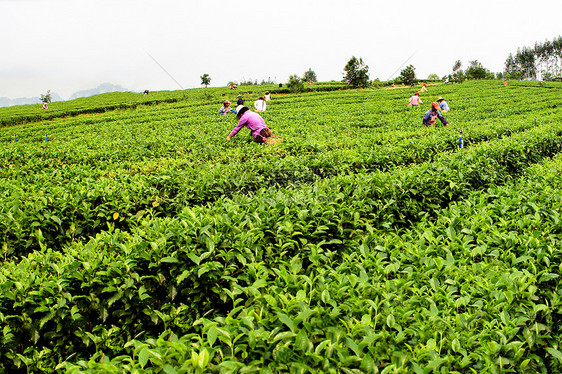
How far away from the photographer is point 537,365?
6.28 feet

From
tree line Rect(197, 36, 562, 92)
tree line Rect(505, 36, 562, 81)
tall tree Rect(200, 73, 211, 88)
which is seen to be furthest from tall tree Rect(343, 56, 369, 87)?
tree line Rect(505, 36, 562, 81)

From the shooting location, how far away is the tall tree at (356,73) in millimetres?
49906

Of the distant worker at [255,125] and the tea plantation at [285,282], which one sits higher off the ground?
the distant worker at [255,125]

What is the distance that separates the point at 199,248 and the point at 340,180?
7.44 feet

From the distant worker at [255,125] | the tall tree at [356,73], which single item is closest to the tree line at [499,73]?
the tall tree at [356,73]

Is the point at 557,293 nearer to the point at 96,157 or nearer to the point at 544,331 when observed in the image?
the point at 544,331

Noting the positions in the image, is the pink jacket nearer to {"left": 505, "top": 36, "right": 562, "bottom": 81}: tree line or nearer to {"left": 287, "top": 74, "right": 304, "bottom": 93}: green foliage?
{"left": 287, "top": 74, "right": 304, "bottom": 93}: green foliage

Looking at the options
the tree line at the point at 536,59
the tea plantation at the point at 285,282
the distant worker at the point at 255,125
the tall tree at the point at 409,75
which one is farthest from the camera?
the tree line at the point at 536,59

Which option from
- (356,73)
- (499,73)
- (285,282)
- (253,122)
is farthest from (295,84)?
(499,73)

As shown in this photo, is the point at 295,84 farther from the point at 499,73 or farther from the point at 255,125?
the point at 499,73

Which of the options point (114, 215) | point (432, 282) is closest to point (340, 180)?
point (432, 282)

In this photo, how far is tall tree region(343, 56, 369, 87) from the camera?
4991 cm

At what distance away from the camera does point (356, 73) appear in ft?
167

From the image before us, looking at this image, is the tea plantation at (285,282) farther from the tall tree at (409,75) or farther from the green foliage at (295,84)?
the tall tree at (409,75)
